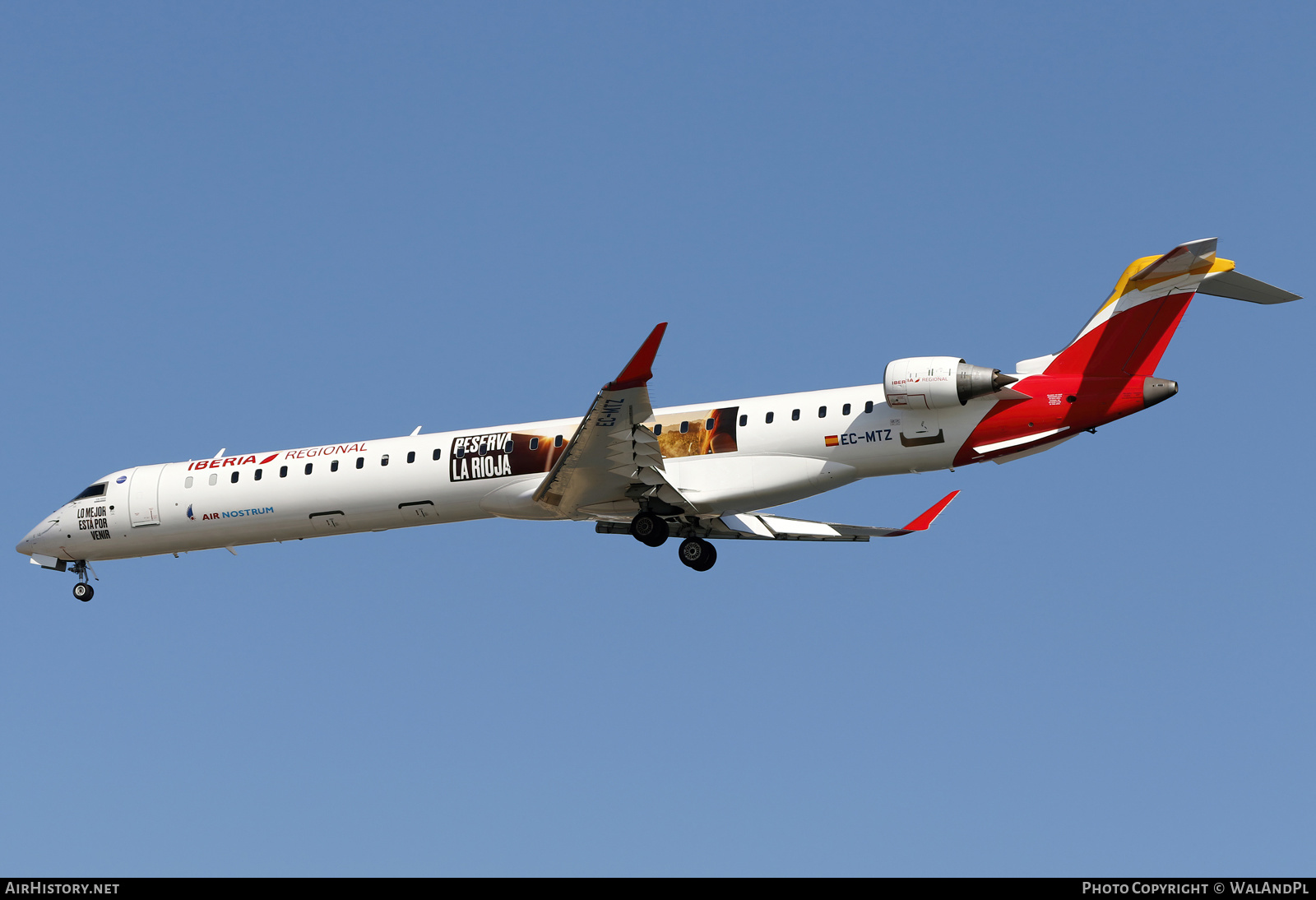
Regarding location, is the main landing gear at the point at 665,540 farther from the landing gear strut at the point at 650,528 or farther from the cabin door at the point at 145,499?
the cabin door at the point at 145,499

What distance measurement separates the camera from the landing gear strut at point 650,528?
1037 inches

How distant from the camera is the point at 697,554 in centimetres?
2792

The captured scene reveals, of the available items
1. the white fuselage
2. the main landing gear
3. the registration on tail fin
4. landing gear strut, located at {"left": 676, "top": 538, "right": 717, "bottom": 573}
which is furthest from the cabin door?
the registration on tail fin

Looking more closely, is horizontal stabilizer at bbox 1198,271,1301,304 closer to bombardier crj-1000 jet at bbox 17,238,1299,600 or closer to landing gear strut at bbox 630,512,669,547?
bombardier crj-1000 jet at bbox 17,238,1299,600

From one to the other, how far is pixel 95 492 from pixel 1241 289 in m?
22.4

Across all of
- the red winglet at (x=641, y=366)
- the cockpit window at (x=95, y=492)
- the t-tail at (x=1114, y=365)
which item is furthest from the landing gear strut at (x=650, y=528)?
the cockpit window at (x=95, y=492)

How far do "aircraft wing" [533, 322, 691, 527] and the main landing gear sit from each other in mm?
268

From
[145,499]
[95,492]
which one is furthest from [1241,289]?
[95,492]

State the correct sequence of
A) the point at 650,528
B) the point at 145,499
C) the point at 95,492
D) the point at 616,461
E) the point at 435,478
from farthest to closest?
the point at 95,492 < the point at 145,499 < the point at 435,478 < the point at 650,528 < the point at 616,461

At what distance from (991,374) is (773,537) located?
6.73 m

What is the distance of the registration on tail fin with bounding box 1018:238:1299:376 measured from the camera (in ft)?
78.3

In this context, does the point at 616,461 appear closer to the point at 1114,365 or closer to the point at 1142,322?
the point at 1114,365
